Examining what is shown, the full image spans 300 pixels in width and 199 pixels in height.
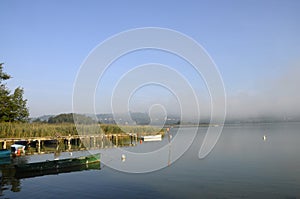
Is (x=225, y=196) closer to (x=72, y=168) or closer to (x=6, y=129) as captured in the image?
(x=72, y=168)

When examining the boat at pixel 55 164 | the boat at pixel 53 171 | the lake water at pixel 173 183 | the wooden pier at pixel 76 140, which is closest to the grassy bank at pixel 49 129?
the wooden pier at pixel 76 140

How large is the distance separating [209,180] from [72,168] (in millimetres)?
13643

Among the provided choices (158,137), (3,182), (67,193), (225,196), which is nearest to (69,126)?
(158,137)

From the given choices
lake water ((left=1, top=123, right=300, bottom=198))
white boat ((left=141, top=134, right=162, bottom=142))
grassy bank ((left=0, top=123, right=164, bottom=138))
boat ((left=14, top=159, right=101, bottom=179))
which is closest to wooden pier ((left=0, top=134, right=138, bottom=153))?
grassy bank ((left=0, top=123, right=164, bottom=138))

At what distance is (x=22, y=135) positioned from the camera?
44844mm

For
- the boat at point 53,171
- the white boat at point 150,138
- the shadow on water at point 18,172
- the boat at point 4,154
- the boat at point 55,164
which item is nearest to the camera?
the shadow on water at point 18,172

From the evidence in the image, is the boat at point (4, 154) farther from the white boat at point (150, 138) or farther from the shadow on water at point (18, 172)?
the white boat at point (150, 138)

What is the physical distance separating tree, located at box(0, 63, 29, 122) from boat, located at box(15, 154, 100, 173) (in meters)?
29.5

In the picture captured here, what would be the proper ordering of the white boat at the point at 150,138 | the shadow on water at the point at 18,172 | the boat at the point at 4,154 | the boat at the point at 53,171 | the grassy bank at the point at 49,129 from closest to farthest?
1. the shadow on water at the point at 18,172
2. the boat at the point at 53,171
3. the boat at the point at 4,154
4. the grassy bank at the point at 49,129
5. the white boat at the point at 150,138

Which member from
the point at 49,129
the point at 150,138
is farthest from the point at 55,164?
the point at 150,138

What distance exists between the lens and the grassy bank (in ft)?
143

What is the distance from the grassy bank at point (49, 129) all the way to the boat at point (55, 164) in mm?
20005

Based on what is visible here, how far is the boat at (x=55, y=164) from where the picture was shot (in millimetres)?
24013

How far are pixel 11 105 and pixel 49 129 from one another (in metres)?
9.39
